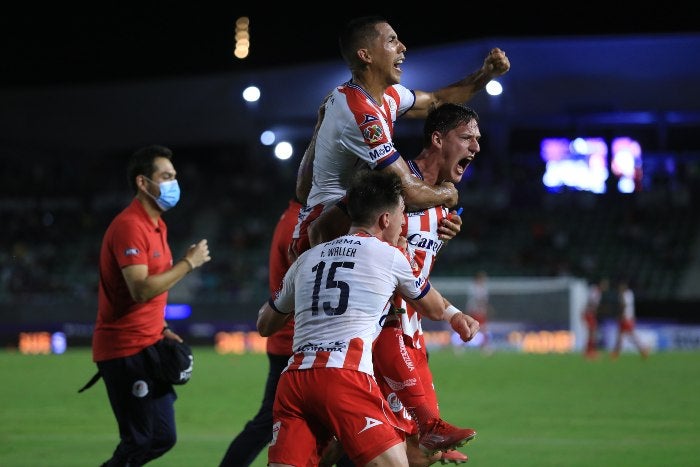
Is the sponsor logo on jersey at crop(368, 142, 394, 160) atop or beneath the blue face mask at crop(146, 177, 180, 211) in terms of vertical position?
atop

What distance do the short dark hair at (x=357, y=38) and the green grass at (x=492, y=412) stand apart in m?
4.48

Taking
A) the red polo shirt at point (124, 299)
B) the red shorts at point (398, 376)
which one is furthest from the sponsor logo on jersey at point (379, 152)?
the red polo shirt at point (124, 299)

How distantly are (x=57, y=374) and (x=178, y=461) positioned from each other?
12.8 metres

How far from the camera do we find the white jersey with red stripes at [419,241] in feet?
22.2

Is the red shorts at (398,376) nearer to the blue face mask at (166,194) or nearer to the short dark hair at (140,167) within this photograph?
the blue face mask at (166,194)

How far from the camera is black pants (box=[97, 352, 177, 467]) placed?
7329 millimetres

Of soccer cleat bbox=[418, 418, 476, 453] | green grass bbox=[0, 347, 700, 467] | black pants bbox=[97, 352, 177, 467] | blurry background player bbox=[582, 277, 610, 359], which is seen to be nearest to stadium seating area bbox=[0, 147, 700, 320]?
blurry background player bbox=[582, 277, 610, 359]

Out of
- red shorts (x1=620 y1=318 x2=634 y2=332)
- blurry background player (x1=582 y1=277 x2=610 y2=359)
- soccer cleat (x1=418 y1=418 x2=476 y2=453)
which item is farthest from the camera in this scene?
red shorts (x1=620 y1=318 x2=634 y2=332)

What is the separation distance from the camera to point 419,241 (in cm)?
681

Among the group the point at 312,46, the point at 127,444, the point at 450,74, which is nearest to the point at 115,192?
the point at 312,46

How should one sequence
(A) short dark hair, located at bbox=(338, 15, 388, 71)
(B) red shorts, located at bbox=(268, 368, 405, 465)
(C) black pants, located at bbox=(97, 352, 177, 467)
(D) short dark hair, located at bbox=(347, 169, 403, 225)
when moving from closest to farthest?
1. (B) red shorts, located at bbox=(268, 368, 405, 465)
2. (D) short dark hair, located at bbox=(347, 169, 403, 225)
3. (A) short dark hair, located at bbox=(338, 15, 388, 71)
4. (C) black pants, located at bbox=(97, 352, 177, 467)

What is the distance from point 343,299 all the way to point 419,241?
1188 millimetres

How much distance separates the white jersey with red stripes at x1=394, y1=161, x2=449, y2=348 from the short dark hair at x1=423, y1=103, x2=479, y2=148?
235 millimetres

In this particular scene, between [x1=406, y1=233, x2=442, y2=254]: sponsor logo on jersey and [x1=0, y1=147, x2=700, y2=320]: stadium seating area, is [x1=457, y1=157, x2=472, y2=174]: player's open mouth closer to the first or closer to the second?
[x1=406, y1=233, x2=442, y2=254]: sponsor logo on jersey
